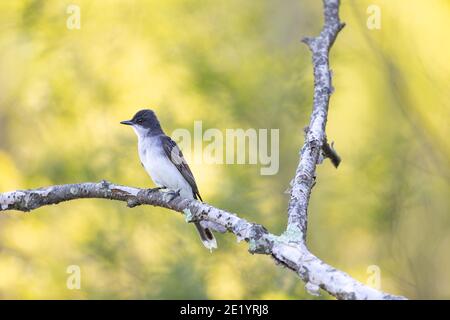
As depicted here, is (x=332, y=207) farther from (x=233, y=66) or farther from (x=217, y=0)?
(x=217, y=0)

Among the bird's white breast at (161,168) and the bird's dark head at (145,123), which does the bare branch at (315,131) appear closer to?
the bird's white breast at (161,168)

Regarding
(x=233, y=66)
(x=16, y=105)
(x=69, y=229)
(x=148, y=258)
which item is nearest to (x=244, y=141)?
(x=233, y=66)

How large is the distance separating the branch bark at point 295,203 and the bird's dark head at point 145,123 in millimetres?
1783

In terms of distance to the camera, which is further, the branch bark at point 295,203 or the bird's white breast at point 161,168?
the bird's white breast at point 161,168

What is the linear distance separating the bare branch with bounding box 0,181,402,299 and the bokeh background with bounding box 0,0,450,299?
10.4 ft

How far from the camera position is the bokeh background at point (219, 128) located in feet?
24.4

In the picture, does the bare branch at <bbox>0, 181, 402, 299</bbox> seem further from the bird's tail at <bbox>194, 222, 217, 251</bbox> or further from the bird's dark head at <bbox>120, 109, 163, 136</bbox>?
the bird's dark head at <bbox>120, 109, 163, 136</bbox>

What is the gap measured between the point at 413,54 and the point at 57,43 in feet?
13.7

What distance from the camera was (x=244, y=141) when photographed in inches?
315

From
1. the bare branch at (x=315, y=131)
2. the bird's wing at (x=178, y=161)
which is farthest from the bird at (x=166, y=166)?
the bare branch at (x=315, y=131)

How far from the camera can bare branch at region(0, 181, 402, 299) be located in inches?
104

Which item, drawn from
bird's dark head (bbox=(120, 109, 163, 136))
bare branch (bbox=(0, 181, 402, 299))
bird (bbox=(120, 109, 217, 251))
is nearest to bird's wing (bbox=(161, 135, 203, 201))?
bird (bbox=(120, 109, 217, 251))

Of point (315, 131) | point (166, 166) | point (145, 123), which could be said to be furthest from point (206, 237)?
point (315, 131)

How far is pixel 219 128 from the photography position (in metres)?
8.24
